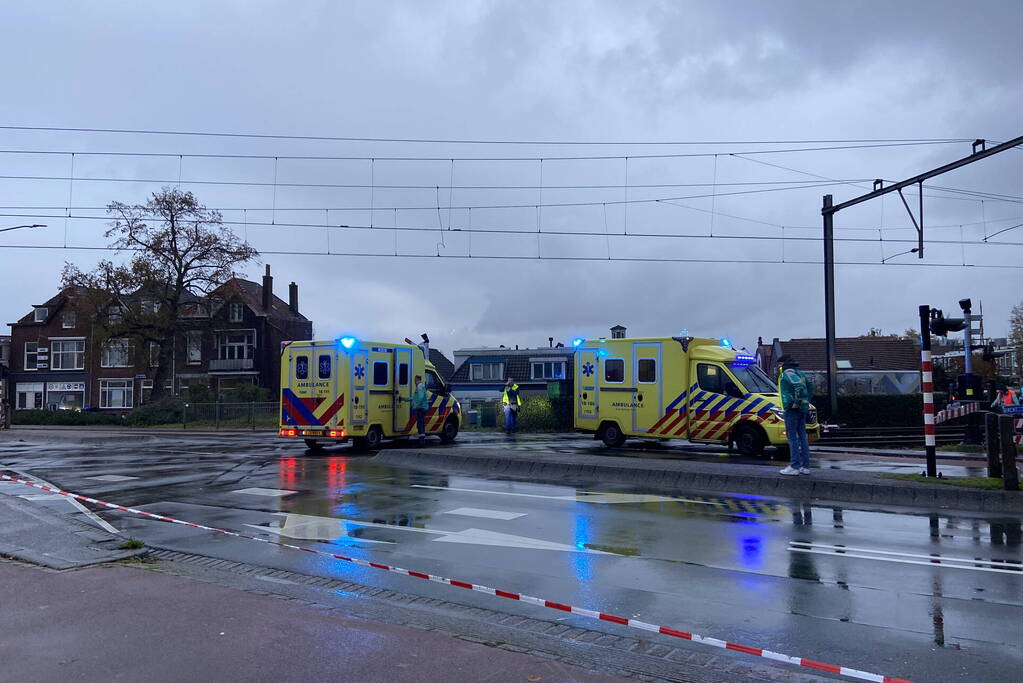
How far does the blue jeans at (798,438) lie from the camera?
40.4 feet

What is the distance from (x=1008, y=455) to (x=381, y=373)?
44.4ft

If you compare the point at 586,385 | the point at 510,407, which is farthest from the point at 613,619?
the point at 510,407

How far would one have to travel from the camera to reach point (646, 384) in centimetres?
1886

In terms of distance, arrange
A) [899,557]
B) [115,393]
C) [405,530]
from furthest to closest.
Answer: [115,393], [405,530], [899,557]

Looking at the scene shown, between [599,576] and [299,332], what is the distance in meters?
66.2

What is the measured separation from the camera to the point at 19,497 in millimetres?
11922

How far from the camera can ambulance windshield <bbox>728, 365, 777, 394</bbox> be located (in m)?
17.6

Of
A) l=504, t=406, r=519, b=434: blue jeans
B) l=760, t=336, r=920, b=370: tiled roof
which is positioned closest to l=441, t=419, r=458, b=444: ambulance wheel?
l=504, t=406, r=519, b=434: blue jeans

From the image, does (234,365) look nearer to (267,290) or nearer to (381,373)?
(267,290)

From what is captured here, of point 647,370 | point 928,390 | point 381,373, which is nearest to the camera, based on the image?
point 928,390

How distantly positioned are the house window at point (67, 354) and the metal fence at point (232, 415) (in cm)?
3483

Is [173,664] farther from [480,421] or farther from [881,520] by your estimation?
[480,421]

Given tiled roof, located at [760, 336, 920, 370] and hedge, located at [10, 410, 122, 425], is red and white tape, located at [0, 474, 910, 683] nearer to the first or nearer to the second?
hedge, located at [10, 410, 122, 425]

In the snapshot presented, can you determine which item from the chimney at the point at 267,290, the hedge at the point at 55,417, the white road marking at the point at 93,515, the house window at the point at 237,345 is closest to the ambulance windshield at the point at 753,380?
the white road marking at the point at 93,515
